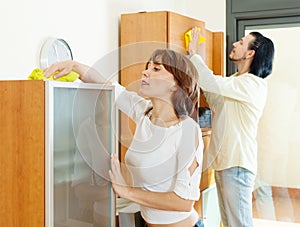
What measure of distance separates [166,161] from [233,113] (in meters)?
1.12

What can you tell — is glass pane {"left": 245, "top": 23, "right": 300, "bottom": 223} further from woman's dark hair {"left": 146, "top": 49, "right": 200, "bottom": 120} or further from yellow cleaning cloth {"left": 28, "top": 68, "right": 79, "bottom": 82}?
yellow cleaning cloth {"left": 28, "top": 68, "right": 79, "bottom": 82}

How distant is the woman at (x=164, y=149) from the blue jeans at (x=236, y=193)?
0.92 m

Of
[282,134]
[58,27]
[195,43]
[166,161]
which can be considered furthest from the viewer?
[282,134]

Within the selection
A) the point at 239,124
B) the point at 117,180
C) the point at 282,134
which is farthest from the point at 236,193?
the point at 117,180

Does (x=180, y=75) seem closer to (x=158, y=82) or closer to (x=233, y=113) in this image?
(x=158, y=82)

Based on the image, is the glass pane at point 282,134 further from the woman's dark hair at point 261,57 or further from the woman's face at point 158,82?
the woman's face at point 158,82

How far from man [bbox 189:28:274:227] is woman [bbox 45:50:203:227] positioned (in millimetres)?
887

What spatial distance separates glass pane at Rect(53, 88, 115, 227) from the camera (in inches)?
56.2

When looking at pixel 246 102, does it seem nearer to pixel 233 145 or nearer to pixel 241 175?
pixel 233 145

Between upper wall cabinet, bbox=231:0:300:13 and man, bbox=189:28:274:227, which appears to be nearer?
man, bbox=189:28:274:227

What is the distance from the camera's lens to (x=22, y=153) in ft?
4.53

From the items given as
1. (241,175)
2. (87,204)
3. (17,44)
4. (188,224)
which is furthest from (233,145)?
(17,44)

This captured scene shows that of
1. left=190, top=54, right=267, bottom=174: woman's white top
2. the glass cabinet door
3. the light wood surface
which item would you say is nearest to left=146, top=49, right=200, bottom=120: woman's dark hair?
the glass cabinet door

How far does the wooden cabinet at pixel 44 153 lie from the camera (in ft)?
A: 4.42
